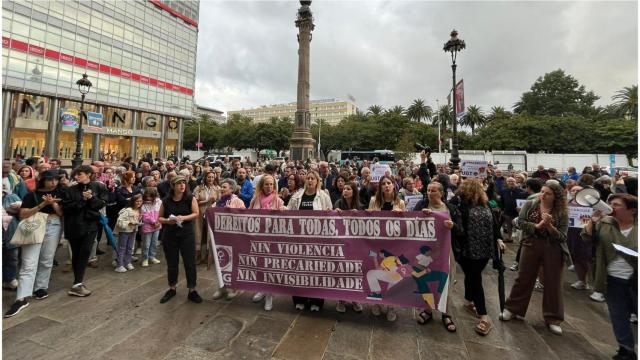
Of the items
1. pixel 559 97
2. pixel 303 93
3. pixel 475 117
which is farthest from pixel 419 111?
pixel 303 93

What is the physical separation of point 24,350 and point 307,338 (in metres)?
3.26

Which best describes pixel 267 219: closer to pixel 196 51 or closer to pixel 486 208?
pixel 486 208

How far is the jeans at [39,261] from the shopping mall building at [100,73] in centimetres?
1827

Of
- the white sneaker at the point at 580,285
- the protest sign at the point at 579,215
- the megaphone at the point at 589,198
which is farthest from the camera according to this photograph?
the protest sign at the point at 579,215

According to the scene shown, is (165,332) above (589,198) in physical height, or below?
below

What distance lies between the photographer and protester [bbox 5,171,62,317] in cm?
424

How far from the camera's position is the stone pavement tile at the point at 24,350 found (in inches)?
129

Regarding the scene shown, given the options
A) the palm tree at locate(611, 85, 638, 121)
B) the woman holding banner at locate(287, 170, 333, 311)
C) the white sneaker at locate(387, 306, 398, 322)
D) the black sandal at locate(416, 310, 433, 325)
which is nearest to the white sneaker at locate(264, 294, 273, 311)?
the woman holding banner at locate(287, 170, 333, 311)

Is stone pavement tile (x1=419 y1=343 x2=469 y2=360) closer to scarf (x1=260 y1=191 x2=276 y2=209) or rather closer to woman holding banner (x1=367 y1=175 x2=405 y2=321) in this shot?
woman holding banner (x1=367 y1=175 x2=405 y2=321)

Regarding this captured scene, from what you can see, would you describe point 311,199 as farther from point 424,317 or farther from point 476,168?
point 476,168

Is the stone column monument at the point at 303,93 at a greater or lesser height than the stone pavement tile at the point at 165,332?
greater

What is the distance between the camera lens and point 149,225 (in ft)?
19.7

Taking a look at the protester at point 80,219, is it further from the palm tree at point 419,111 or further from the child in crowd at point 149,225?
the palm tree at point 419,111

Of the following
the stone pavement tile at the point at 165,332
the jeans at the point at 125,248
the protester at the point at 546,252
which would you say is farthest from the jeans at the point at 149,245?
the protester at the point at 546,252
